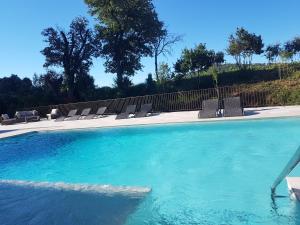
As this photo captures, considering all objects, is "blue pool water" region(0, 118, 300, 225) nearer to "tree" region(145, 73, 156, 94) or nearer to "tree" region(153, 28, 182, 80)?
"tree" region(145, 73, 156, 94)

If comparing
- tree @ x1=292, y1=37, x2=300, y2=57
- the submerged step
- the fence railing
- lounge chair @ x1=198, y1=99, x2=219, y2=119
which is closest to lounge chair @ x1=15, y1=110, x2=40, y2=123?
the fence railing

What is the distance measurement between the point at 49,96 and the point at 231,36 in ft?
56.6

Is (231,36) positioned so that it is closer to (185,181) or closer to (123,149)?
(123,149)

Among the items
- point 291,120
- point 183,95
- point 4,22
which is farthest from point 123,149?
point 4,22

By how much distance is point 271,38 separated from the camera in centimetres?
3209

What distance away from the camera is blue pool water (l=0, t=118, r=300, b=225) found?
5.02 meters

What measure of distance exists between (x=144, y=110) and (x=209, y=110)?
4484 millimetres

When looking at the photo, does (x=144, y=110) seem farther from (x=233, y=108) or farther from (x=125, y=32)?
(x=125, y=32)

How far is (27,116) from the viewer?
2164cm

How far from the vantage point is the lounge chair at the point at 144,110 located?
17188mm

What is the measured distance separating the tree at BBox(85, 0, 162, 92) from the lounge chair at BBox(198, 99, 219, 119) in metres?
15.4

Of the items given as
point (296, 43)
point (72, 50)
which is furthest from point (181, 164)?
point (296, 43)

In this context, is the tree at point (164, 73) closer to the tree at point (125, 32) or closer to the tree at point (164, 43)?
the tree at point (164, 43)

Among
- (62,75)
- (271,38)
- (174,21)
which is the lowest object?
(62,75)
